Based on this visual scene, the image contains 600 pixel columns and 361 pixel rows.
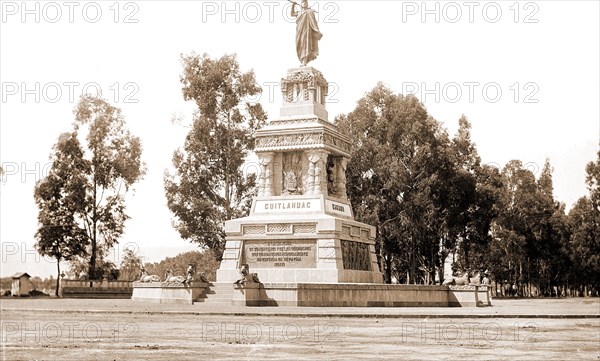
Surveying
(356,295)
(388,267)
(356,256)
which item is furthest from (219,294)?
(388,267)

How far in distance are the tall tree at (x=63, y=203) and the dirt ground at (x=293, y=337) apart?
1185 inches

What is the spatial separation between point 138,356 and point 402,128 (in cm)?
4800

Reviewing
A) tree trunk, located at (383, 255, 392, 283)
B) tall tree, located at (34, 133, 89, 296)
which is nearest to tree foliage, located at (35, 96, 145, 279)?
tall tree, located at (34, 133, 89, 296)

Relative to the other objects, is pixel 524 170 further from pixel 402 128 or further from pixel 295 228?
pixel 295 228

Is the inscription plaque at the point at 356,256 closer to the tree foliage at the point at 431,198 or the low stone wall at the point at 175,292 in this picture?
the low stone wall at the point at 175,292

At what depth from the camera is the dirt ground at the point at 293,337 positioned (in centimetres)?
1139

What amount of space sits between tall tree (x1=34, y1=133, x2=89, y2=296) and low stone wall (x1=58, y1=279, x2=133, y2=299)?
Result: 178 centimetres

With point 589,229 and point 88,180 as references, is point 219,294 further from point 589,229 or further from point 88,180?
point 589,229

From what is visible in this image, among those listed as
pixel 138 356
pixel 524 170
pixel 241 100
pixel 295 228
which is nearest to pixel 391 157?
pixel 241 100

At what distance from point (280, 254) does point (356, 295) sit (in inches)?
212

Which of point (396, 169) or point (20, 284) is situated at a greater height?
point (396, 169)

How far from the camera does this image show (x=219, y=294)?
30484 mm

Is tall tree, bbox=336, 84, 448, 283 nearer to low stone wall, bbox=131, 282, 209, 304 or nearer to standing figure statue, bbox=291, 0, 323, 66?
standing figure statue, bbox=291, 0, 323, 66

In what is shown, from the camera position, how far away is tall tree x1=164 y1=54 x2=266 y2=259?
2173 inches
